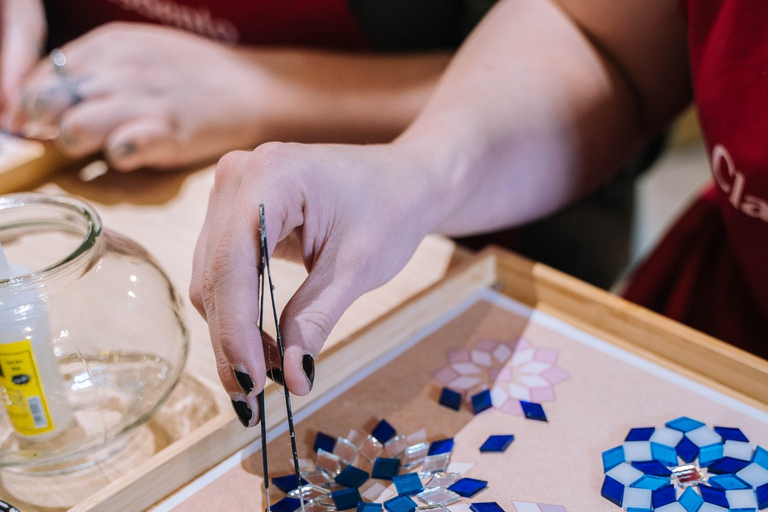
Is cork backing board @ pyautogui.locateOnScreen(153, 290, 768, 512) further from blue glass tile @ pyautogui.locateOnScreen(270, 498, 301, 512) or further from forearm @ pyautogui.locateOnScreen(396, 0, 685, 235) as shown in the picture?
forearm @ pyautogui.locateOnScreen(396, 0, 685, 235)

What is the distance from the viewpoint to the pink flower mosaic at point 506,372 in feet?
1.51

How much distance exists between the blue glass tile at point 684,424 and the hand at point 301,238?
206 mm

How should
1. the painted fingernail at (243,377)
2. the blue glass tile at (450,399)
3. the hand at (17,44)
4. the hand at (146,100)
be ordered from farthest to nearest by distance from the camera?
the hand at (17,44) → the hand at (146,100) → the blue glass tile at (450,399) → the painted fingernail at (243,377)

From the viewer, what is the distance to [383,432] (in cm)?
44

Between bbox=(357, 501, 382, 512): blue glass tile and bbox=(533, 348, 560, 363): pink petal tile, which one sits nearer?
bbox=(357, 501, 382, 512): blue glass tile

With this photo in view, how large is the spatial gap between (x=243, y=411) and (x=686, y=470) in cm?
27

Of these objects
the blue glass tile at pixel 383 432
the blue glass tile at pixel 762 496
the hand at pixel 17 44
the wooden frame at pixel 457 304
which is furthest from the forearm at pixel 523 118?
the hand at pixel 17 44

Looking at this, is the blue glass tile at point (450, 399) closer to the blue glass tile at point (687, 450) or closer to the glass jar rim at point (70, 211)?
the blue glass tile at point (687, 450)

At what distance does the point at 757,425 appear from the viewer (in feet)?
1.41

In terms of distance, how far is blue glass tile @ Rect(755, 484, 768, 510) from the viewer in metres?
0.37

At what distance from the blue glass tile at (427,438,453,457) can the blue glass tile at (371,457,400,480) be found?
23 millimetres

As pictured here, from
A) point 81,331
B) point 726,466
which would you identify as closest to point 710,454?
point 726,466

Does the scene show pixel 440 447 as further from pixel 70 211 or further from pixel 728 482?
pixel 70 211

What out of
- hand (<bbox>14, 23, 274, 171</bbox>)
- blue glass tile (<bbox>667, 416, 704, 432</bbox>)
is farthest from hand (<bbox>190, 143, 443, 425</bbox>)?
hand (<bbox>14, 23, 274, 171</bbox>)
